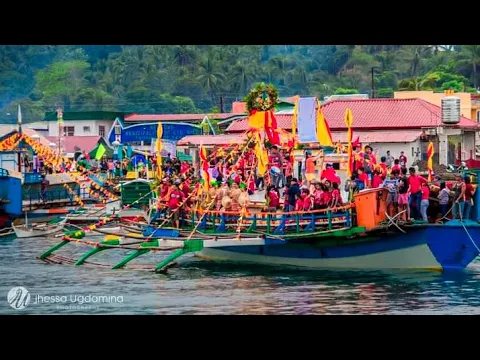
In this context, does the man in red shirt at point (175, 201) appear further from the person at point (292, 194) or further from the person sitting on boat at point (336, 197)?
the person sitting on boat at point (336, 197)

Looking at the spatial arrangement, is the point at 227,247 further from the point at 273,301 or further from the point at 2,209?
the point at 2,209

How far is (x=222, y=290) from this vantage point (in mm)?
23422

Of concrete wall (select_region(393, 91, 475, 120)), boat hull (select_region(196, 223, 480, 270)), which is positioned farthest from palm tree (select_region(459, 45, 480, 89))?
boat hull (select_region(196, 223, 480, 270))

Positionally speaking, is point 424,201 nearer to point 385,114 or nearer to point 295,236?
point 295,236

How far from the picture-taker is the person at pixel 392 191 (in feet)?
78.3

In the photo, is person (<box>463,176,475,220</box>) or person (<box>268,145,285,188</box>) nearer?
person (<box>463,176,475,220</box>)

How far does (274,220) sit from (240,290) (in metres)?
2.30

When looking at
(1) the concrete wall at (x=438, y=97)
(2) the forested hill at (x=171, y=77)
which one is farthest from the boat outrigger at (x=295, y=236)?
(2) the forested hill at (x=171, y=77)

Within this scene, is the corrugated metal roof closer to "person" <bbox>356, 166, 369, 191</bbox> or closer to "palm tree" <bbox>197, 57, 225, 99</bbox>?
"person" <bbox>356, 166, 369, 191</bbox>

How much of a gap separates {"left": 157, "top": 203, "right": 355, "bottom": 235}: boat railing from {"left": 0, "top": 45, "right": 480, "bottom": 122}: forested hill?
42.4 metres

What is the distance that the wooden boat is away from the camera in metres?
24.2
